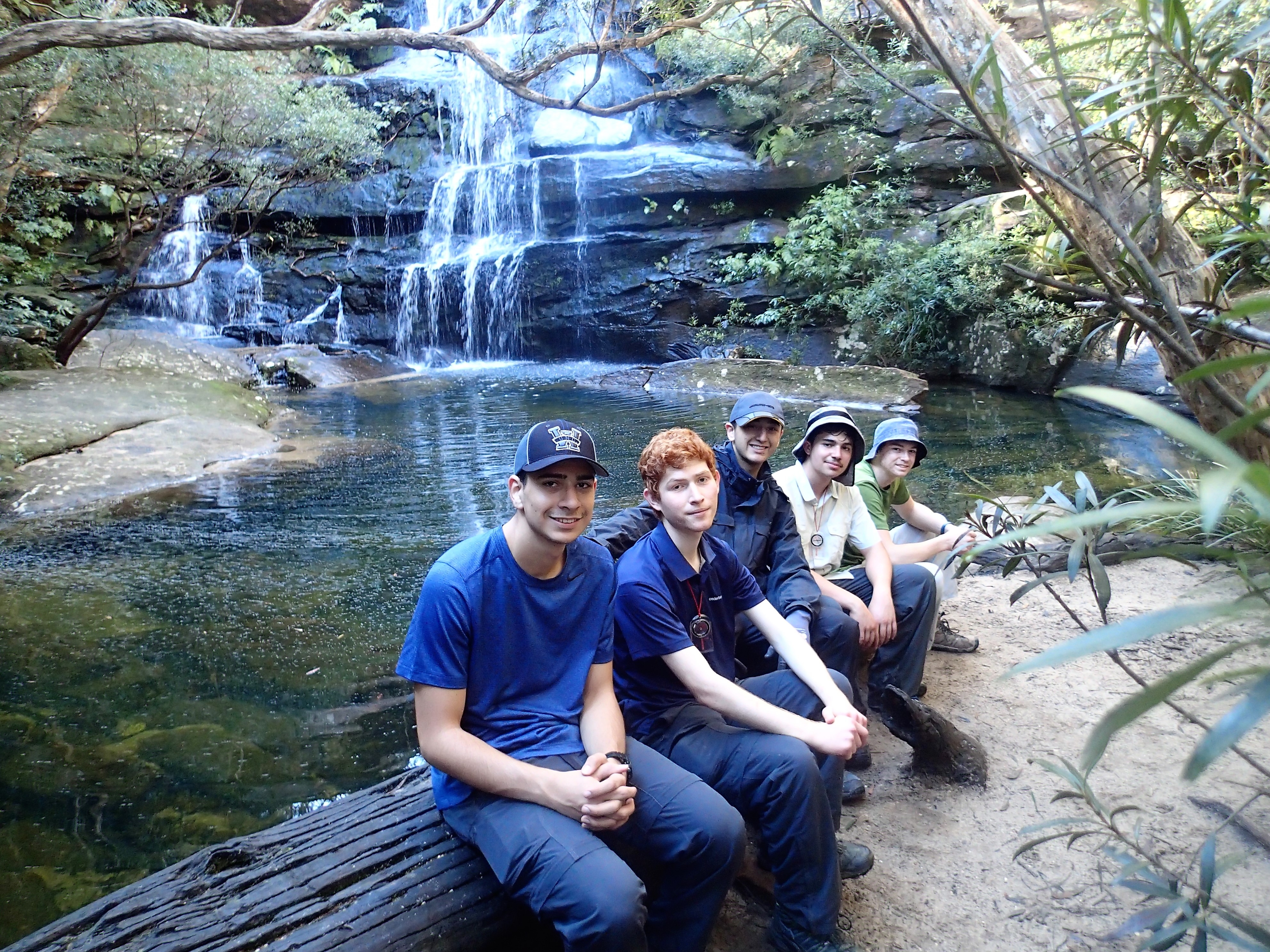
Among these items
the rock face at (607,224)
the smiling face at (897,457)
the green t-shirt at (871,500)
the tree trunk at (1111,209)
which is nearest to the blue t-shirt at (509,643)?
Answer: the green t-shirt at (871,500)

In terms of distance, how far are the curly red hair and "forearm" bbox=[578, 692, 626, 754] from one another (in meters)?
0.61

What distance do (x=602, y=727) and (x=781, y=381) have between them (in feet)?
31.5

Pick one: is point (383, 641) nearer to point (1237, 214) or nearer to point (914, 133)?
point (1237, 214)

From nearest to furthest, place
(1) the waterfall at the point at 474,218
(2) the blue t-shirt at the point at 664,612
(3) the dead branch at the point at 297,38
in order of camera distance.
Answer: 1. (2) the blue t-shirt at the point at 664,612
2. (3) the dead branch at the point at 297,38
3. (1) the waterfall at the point at 474,218

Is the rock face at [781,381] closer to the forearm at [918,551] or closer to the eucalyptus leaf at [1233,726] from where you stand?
the forearm at [918,551]

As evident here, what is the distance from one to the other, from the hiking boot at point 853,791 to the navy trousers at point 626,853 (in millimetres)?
832

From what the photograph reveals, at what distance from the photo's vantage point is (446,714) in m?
1.88

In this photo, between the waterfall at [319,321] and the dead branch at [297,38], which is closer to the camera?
the dead branch at [297,38]

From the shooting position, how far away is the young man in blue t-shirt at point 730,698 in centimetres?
202

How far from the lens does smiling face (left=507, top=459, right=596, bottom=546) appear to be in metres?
1.97

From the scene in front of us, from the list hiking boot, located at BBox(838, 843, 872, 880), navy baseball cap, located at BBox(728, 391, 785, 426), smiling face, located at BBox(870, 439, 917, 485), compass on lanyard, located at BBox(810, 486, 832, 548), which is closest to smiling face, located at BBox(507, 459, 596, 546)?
navy baseball cap, located at BBox(728, 391, 785, 426)

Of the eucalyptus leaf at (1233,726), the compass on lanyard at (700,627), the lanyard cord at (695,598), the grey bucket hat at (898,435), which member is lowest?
the compass on lanyard at (700,627)

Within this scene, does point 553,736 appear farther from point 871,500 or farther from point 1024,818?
point 871,500

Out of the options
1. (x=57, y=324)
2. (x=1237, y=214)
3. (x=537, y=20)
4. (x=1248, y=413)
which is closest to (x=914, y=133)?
(x=537, y=20)
